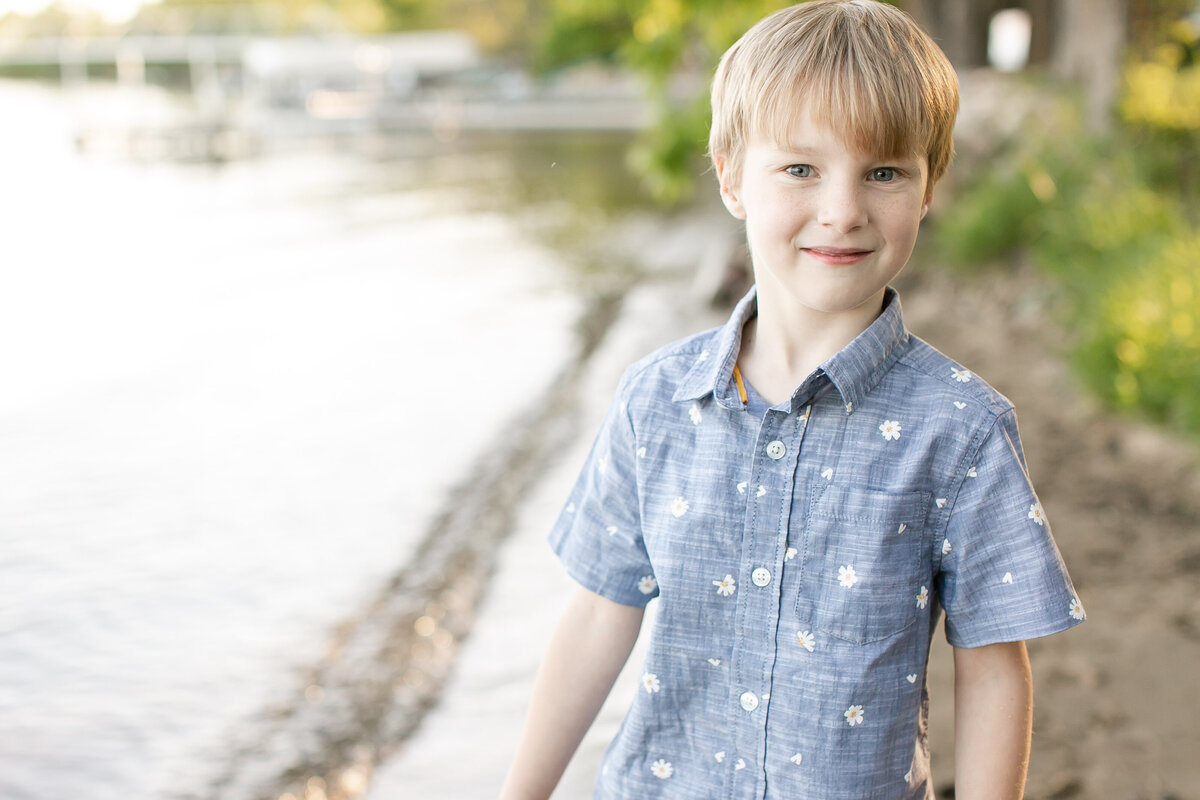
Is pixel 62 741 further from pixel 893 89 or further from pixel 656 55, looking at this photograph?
pixel 656 55

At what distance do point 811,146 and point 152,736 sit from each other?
3468 mm

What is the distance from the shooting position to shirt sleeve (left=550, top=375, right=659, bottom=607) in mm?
1456

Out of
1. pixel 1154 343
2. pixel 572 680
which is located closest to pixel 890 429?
pixel 572 680

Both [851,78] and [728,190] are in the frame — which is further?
[728,190]

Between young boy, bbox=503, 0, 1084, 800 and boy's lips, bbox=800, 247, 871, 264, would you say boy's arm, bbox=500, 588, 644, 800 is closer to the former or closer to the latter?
young boy, bbox=503, 0, 1084, 800

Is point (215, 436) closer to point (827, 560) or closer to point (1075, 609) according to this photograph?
point (827, 560)

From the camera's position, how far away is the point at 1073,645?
3.46 metres

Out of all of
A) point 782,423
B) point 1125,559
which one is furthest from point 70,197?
point 782,423

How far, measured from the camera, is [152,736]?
12.7 ft

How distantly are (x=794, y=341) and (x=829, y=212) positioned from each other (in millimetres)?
190

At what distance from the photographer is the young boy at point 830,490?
1.27m

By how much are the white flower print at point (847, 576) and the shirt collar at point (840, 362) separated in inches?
7.3

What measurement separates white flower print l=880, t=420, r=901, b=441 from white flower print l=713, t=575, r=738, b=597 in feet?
0.83

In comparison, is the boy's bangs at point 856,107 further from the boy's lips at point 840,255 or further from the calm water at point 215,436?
the calm water at point 215,436
